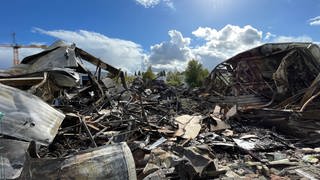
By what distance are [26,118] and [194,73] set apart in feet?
128

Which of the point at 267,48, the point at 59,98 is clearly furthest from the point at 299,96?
the point at 59,98

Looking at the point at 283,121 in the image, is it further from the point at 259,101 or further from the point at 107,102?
the point at 107,102

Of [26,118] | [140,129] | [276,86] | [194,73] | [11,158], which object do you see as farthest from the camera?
[194,73]

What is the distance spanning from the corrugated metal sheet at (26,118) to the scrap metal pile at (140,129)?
0.02m

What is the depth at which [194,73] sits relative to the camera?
139 feet

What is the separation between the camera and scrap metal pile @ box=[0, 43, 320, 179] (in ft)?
10.7

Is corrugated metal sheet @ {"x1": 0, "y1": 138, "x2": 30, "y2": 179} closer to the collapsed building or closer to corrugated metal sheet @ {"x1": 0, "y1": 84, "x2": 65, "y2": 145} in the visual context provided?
corrugated metal sheet @ {"x1": 0, "y1": 84, "x2": 65, "y2": 145}

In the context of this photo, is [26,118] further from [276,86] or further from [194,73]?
[194,73]

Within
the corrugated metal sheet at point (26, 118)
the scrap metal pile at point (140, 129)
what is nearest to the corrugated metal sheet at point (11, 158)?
the scrap metal pile at point (140, 129)

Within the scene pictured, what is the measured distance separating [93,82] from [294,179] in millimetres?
7693

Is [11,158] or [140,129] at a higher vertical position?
[11,158]

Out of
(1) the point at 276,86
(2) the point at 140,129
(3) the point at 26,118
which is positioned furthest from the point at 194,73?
(3) the point at 26,118

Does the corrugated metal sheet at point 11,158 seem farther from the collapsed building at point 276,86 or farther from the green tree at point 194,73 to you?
the green tree at point 194,73

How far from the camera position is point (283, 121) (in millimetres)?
8625
